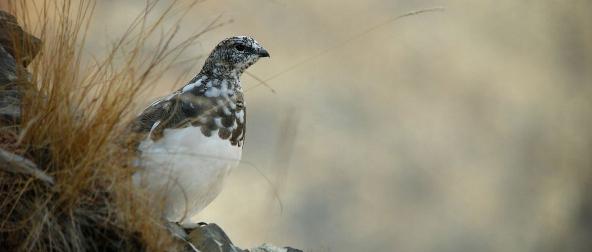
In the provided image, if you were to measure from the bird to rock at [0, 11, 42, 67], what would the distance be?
19.9 inches

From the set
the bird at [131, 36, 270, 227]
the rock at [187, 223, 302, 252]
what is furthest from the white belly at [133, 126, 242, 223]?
the rock at [187, 223, 302, 252]

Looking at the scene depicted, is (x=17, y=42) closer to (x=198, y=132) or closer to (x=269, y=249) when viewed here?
(x=198, y=132)

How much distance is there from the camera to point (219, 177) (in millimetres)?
3734

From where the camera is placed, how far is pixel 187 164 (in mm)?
3561

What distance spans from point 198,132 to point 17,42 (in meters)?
Result: 0.82

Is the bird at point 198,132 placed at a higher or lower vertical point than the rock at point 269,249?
higher

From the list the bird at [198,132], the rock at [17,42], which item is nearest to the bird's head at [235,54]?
the bird at [198,132]

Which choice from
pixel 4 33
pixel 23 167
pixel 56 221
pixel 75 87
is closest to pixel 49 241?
pixel 56 221

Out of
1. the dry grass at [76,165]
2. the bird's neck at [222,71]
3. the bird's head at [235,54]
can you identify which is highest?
the bird's head at [235,54]

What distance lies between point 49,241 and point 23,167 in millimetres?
282

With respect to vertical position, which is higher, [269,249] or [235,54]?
[235,54]

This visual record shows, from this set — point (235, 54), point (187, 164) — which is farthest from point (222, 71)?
point (187, 164)

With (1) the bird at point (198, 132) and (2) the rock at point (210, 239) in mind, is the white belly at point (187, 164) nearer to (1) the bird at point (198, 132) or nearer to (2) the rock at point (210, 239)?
(1) the bird at point (198, 132)

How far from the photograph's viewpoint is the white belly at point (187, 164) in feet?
11.4
